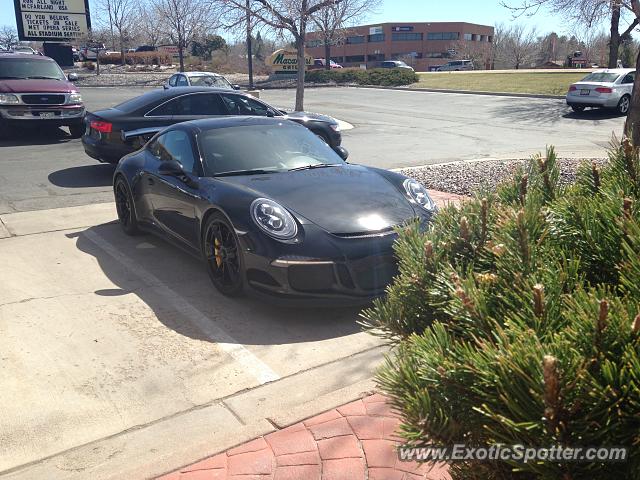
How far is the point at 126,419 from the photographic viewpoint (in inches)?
137

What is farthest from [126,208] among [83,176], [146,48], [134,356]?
[146,48]

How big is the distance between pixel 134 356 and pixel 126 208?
11.1 feet

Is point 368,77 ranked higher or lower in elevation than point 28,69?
lower

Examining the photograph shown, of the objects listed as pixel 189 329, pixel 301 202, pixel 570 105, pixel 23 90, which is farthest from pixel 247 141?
pixel 570 105

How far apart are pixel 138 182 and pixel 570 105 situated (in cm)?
1941

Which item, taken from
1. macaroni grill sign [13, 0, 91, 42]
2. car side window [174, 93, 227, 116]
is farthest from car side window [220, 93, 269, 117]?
macaroni grill sign [13, 0, 91, 42]

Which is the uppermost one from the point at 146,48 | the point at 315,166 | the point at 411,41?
the point at 411,41

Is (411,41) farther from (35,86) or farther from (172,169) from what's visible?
(172,169)

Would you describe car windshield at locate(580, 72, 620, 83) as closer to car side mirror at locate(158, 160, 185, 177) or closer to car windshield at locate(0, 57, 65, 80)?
car windshield at locate(0, 57, 65, 80)

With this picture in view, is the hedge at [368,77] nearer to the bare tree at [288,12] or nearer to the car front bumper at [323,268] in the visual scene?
the bare tree at [288,12]

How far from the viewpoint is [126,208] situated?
7.24 metres

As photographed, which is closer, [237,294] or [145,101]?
[237,294]

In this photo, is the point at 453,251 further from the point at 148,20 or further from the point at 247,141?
the point at 148,20

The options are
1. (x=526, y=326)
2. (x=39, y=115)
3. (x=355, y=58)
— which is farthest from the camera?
(x=355, y=58)
